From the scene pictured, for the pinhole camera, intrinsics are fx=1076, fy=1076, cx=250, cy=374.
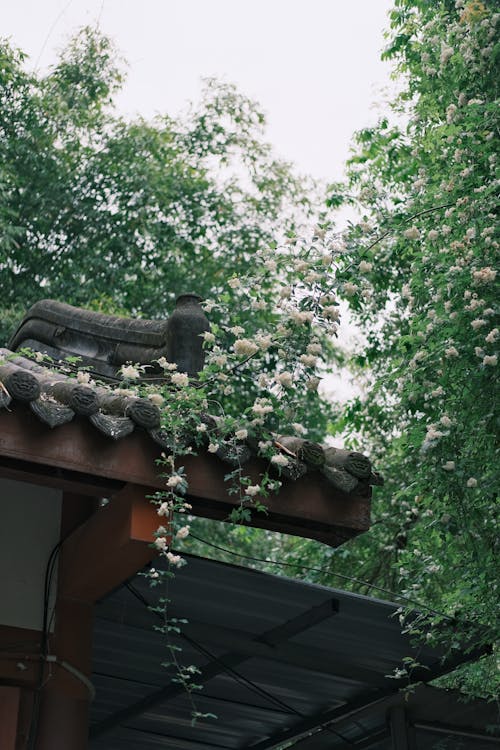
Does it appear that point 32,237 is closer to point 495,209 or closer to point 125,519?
point 495,209

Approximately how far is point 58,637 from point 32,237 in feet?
39.0

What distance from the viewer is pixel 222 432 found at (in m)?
3.40

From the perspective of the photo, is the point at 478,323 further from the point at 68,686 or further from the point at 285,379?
the point at 68,686

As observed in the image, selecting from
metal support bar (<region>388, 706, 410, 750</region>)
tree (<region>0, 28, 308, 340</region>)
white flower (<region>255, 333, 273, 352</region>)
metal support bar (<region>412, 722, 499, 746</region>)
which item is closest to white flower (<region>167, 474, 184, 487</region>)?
white flower (<region>255, 333, 273, 352</region>)

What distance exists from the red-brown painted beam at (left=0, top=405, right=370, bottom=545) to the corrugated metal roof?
0.64m

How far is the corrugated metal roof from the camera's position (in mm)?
4348

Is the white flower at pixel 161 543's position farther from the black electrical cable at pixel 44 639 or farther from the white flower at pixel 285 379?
the white flower at pixel 285 379

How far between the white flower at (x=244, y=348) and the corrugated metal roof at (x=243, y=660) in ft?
2.61

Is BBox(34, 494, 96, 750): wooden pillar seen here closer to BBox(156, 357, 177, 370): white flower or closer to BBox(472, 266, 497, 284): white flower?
BBox(156, 357, 177, 370): white flower

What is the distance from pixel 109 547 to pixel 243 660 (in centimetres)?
160

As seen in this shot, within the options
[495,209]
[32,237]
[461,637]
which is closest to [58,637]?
[461,637]

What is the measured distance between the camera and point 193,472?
3385 mm

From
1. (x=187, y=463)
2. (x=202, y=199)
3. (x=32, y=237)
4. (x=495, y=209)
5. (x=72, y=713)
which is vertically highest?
(x=202, y=199)

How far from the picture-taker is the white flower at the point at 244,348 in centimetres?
391
